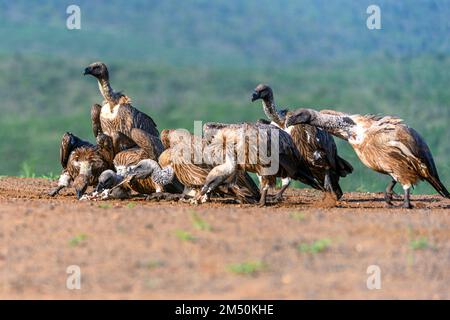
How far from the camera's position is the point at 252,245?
8453mm

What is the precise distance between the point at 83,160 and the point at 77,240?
5.20 m

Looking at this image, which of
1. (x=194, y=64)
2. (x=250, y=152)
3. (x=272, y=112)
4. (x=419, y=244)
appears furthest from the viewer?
(x=194, y=64)

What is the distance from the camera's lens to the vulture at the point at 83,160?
44.5 feet

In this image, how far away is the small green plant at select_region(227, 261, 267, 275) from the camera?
7.71 metres

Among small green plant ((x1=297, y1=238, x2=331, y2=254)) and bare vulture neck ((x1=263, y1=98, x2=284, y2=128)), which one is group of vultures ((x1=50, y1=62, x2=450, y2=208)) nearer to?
bare vulture neck ((x1=263, y1=98, x2=284, y2=128))

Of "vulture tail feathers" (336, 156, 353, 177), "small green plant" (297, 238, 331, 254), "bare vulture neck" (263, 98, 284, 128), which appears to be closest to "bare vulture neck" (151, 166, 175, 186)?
"bare vulture neck" (263, 98, 284, 128)

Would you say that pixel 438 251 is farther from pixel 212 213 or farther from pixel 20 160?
pixel 20 160

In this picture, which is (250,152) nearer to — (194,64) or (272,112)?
(272,112)

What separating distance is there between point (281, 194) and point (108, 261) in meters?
5.60

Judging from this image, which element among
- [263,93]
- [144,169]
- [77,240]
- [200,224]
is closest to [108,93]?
[263,93]

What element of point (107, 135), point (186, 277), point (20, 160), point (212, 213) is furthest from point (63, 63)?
point (186, 277)

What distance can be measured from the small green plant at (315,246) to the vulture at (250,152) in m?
3.52

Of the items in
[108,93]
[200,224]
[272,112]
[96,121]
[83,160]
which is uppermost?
[108,93]

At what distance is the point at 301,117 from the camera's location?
42.8 feet
